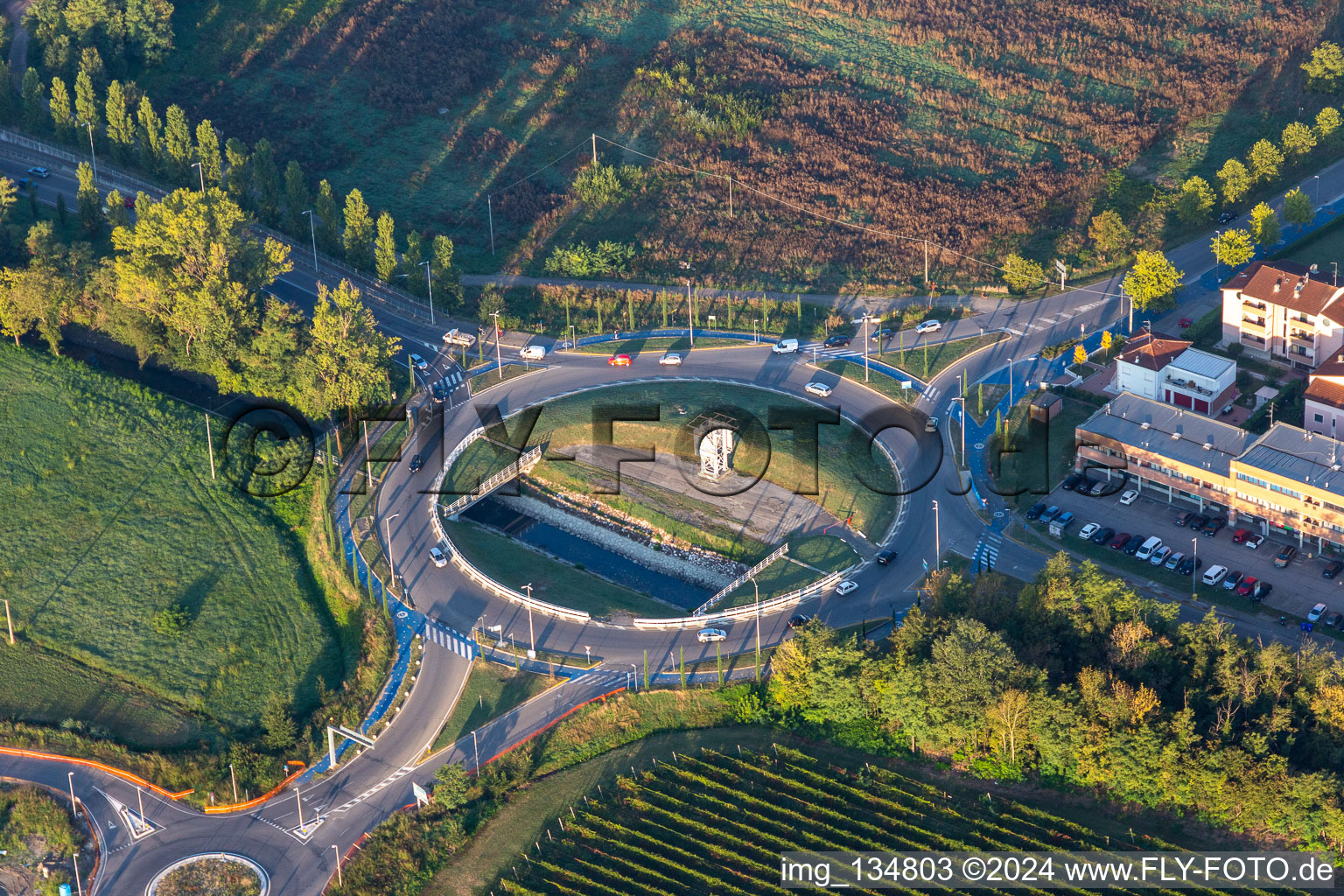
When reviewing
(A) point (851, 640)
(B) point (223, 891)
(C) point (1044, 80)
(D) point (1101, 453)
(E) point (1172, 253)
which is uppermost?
(C) point (1044, 80)

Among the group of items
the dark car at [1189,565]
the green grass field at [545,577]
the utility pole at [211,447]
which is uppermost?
the utility pole at [211,447]

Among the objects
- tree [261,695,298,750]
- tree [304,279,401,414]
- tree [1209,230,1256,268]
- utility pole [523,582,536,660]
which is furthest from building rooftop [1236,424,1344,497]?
tree [261,695,298,750]

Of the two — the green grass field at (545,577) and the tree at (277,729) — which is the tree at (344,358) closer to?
the green grass field at (545,577)

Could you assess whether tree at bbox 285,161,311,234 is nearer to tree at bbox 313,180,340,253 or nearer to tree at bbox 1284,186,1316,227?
tree at bbox 313,180,340,253

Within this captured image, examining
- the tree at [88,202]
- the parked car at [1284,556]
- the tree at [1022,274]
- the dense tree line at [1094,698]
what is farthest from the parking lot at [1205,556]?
the tree at [88,202]

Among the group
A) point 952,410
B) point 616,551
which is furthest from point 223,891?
point 952,410

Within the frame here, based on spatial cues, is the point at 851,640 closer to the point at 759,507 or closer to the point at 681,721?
the point at 681,721
